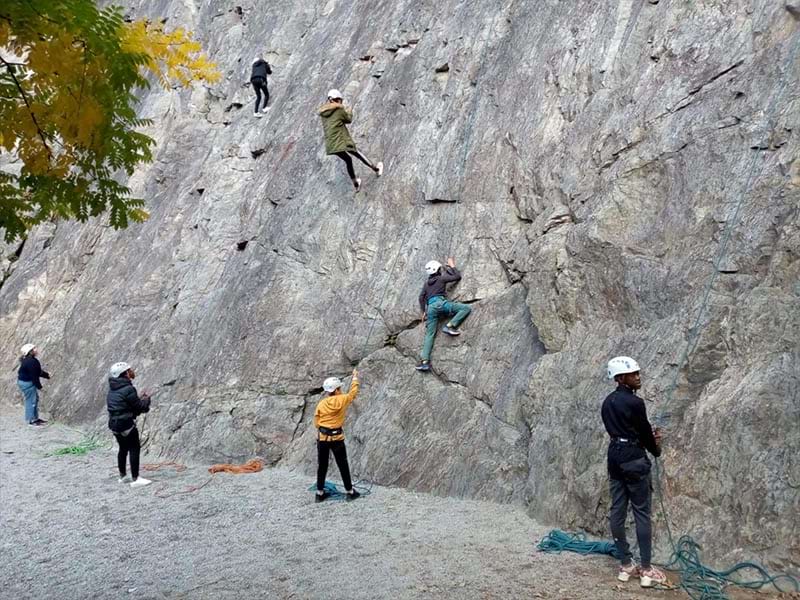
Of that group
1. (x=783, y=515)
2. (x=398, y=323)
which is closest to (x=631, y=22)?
(x=398, y=323)

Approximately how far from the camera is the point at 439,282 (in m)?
11.6

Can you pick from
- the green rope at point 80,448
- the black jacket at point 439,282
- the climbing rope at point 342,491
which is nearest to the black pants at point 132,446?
the climbing rope at point 342,491

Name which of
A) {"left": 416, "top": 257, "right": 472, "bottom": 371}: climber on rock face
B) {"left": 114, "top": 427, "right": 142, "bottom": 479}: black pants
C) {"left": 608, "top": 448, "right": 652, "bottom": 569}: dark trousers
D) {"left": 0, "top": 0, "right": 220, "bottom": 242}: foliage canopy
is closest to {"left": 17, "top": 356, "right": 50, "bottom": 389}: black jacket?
{"left": 114, "top": 427, "right": 142, "bottom": 479}: black pants

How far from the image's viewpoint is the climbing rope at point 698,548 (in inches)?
247

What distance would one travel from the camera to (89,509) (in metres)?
10.9

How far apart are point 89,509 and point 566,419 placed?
25.0 ft

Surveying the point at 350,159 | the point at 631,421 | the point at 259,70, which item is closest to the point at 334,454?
the point at 631,421

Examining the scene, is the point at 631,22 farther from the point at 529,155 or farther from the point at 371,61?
the point at 371,61

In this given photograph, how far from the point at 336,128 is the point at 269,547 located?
8.52 metres

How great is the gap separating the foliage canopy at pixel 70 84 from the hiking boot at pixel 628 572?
6062 millimetres

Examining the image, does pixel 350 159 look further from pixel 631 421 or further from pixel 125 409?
pixel 631 421

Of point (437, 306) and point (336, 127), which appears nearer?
point (437, 306)

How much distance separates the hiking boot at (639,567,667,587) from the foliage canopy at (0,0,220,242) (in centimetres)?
610

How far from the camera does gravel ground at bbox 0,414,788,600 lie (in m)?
7.12
